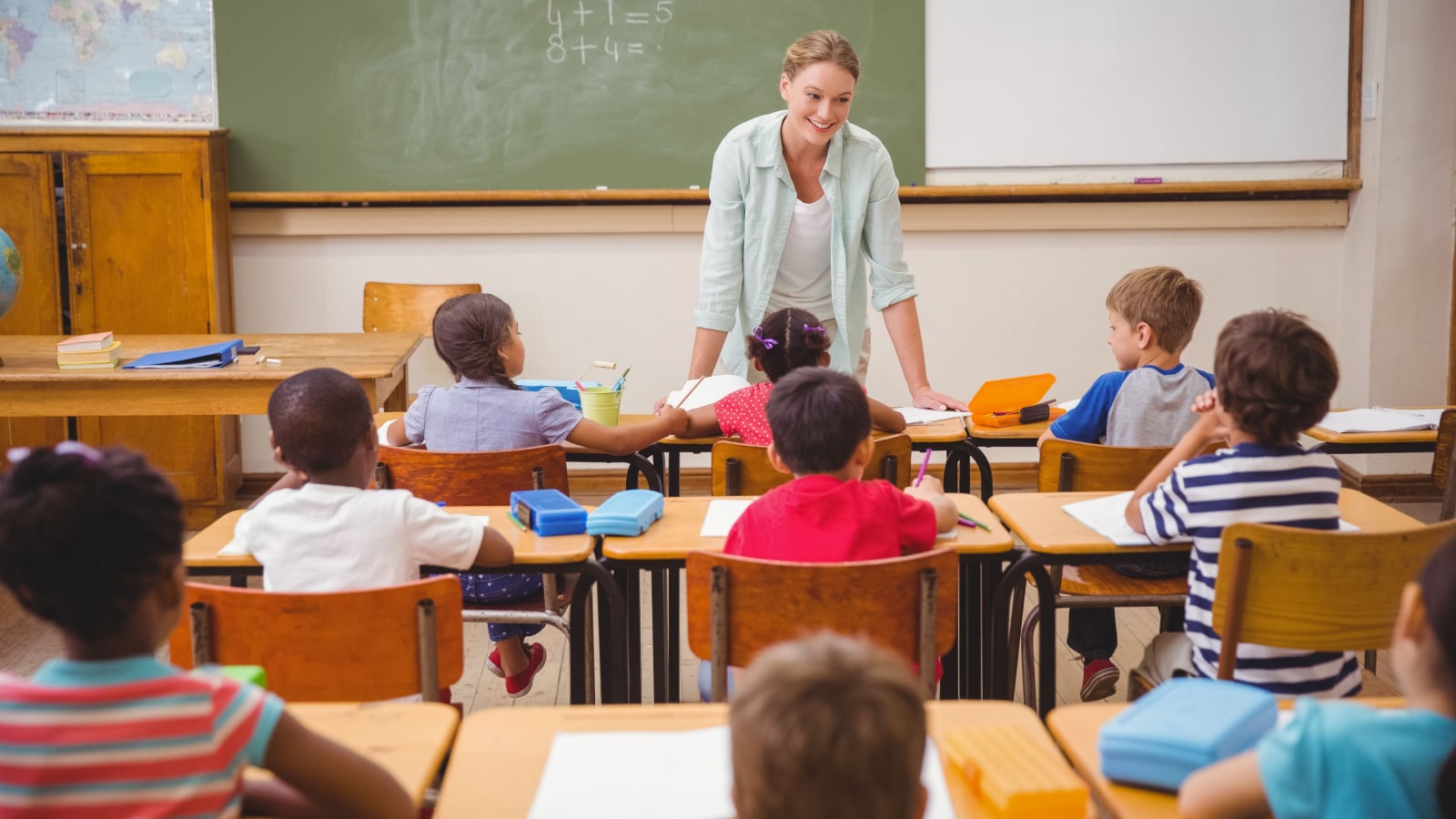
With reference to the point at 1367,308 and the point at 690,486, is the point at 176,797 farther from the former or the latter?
the point at 1367,308

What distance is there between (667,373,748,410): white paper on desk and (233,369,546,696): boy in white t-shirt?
1186 millimetres

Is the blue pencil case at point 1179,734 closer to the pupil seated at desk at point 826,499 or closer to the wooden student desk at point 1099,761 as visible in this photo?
the wooden student desk at point 1099,761

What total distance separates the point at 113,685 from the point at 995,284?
463cm

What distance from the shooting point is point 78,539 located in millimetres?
1100

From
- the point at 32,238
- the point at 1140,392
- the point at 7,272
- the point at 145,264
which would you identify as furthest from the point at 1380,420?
the point at 32,238

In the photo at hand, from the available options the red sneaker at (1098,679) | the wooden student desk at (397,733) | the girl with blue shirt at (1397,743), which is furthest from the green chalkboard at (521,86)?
the girl with blue shirt at (1397,743)

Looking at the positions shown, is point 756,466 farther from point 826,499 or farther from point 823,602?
point 823,602

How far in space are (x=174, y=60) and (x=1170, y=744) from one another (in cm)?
497

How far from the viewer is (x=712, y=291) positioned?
3.57m

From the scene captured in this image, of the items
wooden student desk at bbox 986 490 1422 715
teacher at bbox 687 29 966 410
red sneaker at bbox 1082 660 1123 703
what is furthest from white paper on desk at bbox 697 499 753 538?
teacher at bbox 687 29 966 410

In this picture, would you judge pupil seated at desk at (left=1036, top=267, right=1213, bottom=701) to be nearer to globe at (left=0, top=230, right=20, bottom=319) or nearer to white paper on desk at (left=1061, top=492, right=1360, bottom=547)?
white paper on desk at (left=1061, top=492, right=1360, bottom=547)

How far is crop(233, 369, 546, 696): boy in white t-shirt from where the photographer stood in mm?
1976

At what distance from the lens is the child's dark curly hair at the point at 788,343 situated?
9.77 ft

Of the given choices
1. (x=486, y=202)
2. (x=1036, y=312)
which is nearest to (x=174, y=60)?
(x=486, y=202)
